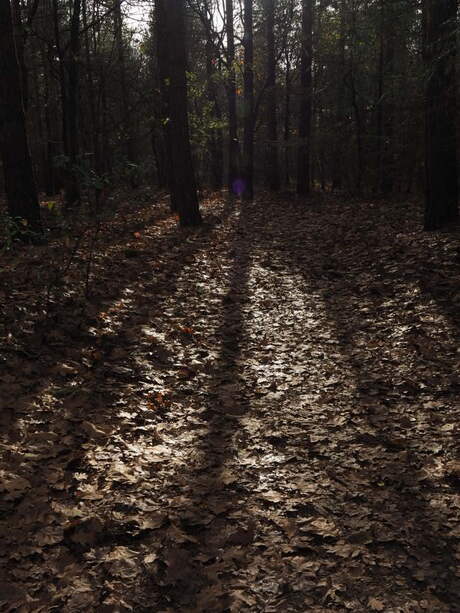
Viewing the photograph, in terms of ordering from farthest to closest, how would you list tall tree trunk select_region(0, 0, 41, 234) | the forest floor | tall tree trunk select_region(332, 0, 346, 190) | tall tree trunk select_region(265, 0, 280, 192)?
tall tree trunk select_region(265, 0, 280, 192)
tall tree trunk select_region(332, 0, 346, 190)
tall tree trunk select_region(0, 0, 41, 234)
the forest floor

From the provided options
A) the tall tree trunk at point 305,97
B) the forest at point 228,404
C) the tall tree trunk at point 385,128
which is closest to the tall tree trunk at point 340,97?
the tall tree trunk at point 305,97

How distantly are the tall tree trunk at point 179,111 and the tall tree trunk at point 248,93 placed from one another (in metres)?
7.27

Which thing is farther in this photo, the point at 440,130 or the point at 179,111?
the point at 179,111

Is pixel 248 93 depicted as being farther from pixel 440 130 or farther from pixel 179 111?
pixel 440 130

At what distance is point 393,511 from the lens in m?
3.44

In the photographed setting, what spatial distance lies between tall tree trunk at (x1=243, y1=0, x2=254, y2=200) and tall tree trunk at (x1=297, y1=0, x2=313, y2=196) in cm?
198

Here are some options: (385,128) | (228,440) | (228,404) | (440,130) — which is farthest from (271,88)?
(228,440)

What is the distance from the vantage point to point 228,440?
14.5 ft

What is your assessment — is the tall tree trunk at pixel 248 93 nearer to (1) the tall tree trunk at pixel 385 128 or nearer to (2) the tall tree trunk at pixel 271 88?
(2) the tall tree trunk at pixel 271 88

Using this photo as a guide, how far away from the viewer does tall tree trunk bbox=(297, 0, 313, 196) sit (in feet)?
62.8

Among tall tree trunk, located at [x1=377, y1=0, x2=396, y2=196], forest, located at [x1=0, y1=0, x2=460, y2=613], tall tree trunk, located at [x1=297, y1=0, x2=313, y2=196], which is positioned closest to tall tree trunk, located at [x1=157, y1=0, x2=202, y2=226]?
forest, located at [x1=0, y1=0, x2=460, y2=613]

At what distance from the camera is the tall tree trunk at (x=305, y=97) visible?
19.2 metres

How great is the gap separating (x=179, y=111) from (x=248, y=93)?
27.6ft

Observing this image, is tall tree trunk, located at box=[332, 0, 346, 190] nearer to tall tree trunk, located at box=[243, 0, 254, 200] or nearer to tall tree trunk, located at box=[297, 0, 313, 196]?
tall tree trunk, located at box=[297, 0, 313, 196]
